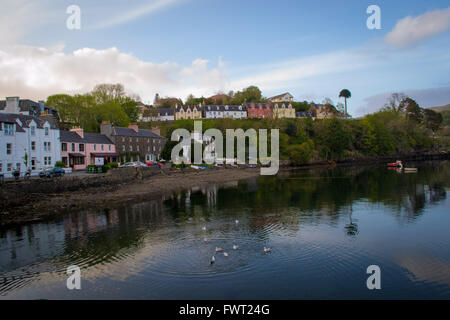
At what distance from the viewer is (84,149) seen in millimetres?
51219

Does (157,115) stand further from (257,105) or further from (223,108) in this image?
(257,105)

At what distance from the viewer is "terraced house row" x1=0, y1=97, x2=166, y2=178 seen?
3492cm

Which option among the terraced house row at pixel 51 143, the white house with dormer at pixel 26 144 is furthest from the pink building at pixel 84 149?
the white house with dormer at pixel 26 144

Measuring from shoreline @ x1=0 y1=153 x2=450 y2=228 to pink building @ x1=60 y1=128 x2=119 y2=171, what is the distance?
11.9 metres

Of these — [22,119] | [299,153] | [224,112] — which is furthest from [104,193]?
[224,112]

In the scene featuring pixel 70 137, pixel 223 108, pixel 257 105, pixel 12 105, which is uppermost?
pixel 257 105

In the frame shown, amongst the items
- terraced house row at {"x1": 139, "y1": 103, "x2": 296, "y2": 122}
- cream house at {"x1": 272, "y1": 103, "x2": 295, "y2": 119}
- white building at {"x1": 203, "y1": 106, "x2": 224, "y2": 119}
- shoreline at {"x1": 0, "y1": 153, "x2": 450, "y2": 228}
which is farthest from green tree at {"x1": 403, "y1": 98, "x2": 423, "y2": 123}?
shoreline at {"x1": 0, "y1": 153, "x2": 450, "y2": 228}

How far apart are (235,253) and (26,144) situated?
1338 inches

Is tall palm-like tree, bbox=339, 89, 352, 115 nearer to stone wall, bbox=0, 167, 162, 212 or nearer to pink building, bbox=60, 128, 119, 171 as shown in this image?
pink building, bbox=60, 128, 119, 171

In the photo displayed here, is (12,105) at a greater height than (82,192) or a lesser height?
greater

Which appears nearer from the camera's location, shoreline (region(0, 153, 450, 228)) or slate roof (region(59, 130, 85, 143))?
shoreline (region(0, 153, 450, 228))

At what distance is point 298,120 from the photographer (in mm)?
91938

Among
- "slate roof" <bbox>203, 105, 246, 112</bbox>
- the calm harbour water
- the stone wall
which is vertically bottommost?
the calm harbour water
